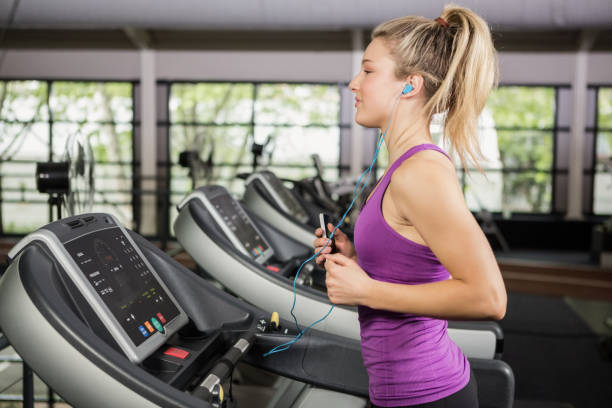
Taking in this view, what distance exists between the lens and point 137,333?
43.3 inches

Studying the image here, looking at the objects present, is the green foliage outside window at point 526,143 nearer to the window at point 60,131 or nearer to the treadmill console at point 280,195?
the window at point 60,131

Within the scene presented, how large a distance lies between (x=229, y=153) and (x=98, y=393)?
8.60 meters

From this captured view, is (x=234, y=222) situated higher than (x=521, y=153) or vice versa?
(x=521, y=153)

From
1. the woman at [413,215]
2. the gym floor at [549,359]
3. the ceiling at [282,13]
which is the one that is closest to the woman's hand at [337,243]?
the woman at [413,215]

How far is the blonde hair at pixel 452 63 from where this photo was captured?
92 cm

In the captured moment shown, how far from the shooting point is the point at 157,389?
2.83 feet

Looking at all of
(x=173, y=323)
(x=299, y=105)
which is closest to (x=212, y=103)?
(x=299, y=105)

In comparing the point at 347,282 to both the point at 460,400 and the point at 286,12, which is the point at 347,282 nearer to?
the point at 460,400

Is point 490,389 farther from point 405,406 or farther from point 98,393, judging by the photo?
point 98,393

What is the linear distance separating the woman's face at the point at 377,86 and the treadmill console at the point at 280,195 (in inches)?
71.6

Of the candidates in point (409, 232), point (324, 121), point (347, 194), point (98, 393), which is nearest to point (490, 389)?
point (409, 232)

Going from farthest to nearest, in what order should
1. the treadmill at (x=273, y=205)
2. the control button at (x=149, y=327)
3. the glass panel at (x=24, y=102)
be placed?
the glass panel at (x=24, y=102) → the treadmill at (x=273, y=205) → the control button at (x=149, y=327)

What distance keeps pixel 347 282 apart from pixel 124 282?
19.7 inches

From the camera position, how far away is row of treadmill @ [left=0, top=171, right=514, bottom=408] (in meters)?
0.87
